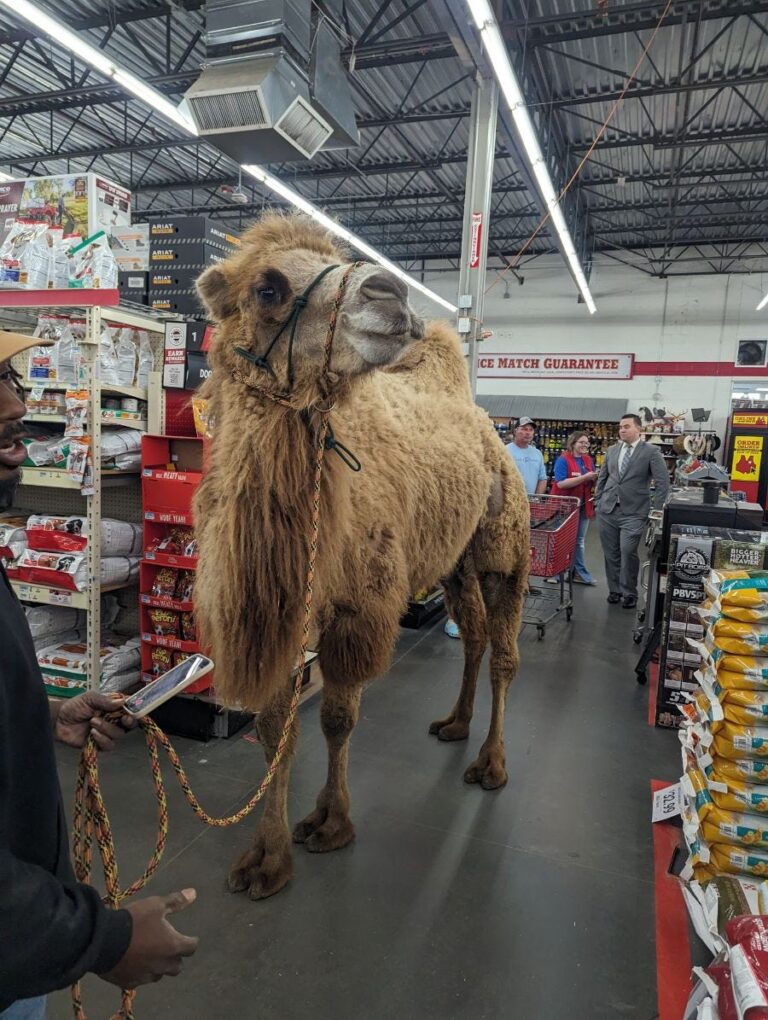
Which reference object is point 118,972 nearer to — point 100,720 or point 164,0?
point 100,720

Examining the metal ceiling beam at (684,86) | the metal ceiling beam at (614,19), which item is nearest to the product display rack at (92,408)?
the metal ceiling beam at (614,19)

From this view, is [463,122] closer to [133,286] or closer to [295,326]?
[133,286]

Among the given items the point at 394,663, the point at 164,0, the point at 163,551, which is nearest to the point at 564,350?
the point at 164,0

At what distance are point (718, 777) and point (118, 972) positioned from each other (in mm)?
2056

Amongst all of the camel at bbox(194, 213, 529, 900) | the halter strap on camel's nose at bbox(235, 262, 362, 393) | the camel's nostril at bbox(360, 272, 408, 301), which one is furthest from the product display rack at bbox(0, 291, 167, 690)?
the camel's nostril at bbox(360, 272, 408, 301)

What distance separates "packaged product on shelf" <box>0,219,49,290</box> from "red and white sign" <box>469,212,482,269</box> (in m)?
4.02

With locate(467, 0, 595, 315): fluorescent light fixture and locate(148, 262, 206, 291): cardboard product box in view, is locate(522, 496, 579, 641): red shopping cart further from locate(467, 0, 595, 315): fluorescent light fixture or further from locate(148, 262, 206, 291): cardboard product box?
locate(467, 0, 595, 315): fluorescent light fixture

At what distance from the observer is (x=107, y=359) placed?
3.47 meters

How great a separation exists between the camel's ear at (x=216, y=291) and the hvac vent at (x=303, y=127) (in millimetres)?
3908

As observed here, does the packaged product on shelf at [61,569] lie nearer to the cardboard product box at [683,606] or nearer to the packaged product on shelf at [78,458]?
the packaged product on shelf at [78,458]

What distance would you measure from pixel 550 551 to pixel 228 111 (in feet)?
15.4

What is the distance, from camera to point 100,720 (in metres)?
1.26

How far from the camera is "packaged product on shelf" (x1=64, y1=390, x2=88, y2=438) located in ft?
11.1

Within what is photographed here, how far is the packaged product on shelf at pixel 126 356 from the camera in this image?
3.58 m
